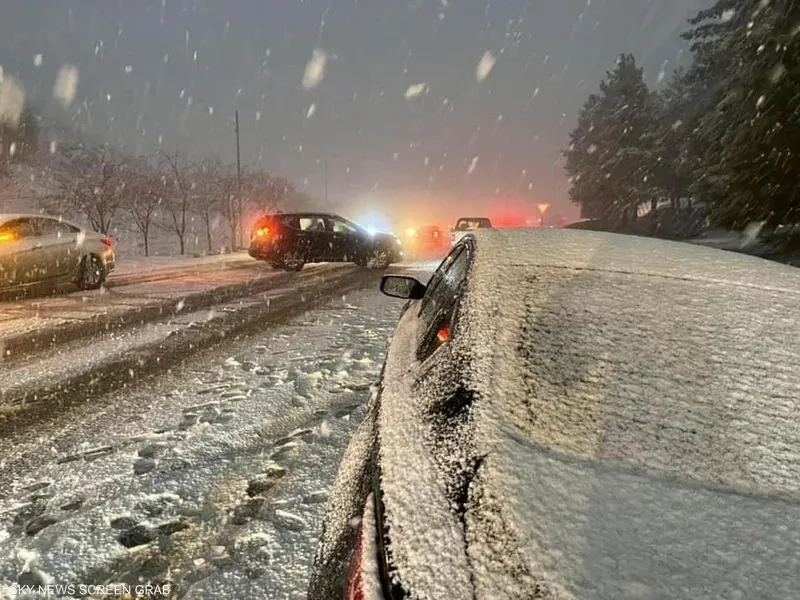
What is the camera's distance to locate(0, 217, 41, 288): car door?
920cm

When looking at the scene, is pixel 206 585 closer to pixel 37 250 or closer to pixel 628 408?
pixel 628 408

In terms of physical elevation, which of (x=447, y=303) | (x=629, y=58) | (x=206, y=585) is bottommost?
(x=206, y=585)

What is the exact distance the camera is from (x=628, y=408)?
1.47m

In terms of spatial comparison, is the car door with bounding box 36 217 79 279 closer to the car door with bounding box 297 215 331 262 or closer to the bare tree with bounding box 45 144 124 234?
the car door with bounding box 297 215 331 262

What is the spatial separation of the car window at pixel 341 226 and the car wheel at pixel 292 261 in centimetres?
149

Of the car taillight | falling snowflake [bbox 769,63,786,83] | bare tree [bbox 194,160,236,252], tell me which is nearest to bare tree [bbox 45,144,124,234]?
bare tree [bbox 194,160,236,252]

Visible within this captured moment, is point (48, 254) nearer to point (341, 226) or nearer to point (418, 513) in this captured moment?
point (341, 226)

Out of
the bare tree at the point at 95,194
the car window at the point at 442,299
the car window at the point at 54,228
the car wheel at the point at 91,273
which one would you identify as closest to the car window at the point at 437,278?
the car window at the point at 442,299

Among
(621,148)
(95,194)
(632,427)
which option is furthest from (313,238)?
(621,148)

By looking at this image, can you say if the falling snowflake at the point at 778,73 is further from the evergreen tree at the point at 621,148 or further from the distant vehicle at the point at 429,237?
the evergreen tree at the point at 621,148

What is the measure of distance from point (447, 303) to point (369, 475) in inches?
44.1

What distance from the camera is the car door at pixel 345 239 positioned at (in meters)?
17.1

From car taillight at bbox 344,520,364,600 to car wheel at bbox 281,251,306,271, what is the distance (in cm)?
1522

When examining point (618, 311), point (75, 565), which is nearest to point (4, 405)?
point (75, 565)
